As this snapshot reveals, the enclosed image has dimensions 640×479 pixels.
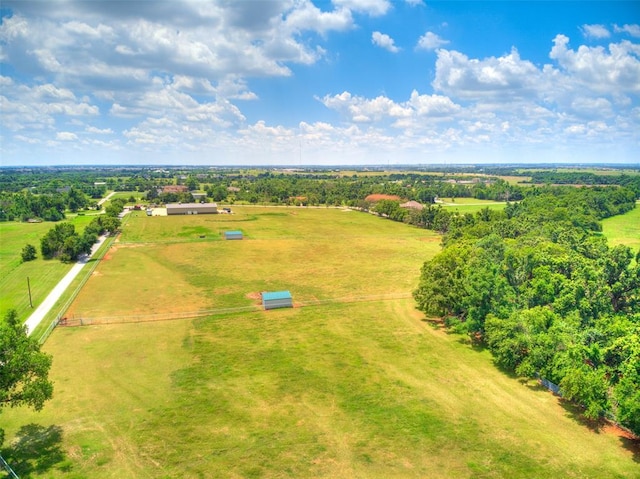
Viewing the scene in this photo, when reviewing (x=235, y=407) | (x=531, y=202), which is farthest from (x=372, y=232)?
(x=235, y=407)

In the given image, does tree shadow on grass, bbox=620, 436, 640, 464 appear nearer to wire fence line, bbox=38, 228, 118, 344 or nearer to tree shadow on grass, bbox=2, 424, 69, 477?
tree shadow on grass, bbox=2, 424, 69, 477

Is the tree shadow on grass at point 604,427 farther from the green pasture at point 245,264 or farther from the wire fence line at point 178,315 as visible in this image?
the green pasture at point 245,264

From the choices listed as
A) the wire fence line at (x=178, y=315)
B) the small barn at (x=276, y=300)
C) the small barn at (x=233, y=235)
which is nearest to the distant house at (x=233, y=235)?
the small barn at (x=233, y=235)

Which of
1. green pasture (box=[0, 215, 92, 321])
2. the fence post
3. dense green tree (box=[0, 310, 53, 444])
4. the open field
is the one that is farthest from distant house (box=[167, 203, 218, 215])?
the fence post

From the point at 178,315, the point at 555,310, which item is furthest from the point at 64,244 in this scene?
the point at 555,310

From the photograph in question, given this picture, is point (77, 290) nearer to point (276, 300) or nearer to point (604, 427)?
point (276, 300)

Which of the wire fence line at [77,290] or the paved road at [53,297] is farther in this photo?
the paved road at [53,297]
